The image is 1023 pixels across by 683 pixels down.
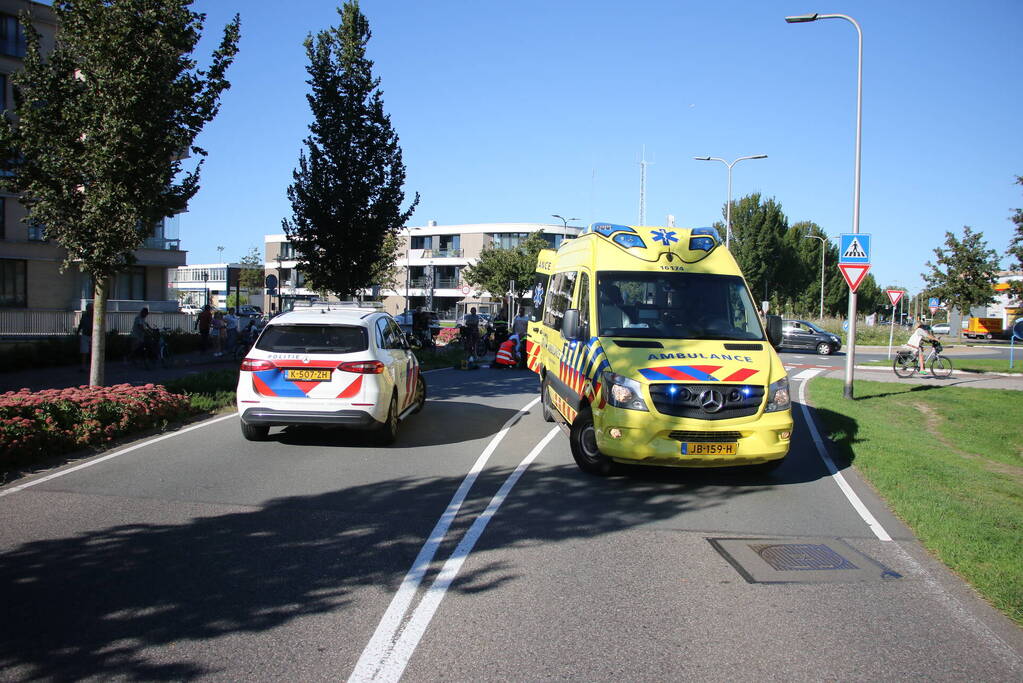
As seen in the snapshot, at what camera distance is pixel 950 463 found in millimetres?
10391

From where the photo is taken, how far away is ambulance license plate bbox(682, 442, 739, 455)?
25.6 feet

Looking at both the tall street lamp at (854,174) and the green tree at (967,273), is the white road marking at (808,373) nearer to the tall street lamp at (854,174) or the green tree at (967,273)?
the tall street lamp at (854,174)

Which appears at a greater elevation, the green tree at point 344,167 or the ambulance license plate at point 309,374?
the green tree at point 344,167

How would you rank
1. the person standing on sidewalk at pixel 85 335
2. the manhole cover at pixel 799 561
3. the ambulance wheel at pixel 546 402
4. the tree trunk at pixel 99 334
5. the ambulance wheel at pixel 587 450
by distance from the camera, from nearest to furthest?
the manhole cover at pixel 799 561 < the ambulance wheel at pixel 587 450 < the ambulance wheel at pixel 546 402 < the tree trunk at pixel 99 334 < the person standing on sidewalk at pixel 85 335

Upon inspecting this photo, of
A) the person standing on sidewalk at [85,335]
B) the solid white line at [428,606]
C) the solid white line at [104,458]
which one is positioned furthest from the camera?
the person standing on sidewalk at [85,335]

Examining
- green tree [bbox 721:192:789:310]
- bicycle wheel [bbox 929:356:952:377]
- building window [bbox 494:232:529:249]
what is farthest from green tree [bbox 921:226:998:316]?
building window [bbox 494:232:529:249]

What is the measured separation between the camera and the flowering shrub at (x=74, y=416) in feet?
28.5

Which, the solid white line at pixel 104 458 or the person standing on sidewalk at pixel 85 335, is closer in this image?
the solid white line at pixel 104 458

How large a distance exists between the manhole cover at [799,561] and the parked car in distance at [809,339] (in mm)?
33895

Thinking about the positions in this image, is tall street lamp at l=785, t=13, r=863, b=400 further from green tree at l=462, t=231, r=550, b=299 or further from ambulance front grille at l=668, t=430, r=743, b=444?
green tree at l=462, t=231, r=550, b=299

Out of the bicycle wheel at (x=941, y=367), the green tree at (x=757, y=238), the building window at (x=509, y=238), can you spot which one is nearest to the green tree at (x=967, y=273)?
the green tree at (x=757, y=238)

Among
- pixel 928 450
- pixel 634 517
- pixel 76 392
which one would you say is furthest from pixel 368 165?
pixel 634 517

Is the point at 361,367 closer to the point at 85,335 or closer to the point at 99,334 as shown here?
the point at 99,334

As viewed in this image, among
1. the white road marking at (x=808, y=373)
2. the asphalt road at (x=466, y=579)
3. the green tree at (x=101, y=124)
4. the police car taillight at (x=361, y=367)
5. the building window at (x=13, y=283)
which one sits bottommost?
the white road marking at (x=808, y=373)
